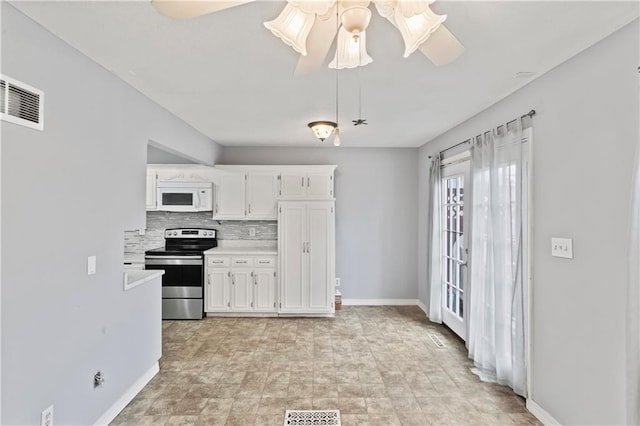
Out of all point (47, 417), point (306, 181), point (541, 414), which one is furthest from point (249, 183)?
point (541, 414)

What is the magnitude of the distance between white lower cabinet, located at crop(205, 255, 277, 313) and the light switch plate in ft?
11.2

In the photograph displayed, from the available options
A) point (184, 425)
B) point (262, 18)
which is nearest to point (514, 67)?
point (262, 18)

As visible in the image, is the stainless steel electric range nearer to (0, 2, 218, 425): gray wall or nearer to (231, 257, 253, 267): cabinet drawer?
(231, 257, 253, 267): cabinet drawer

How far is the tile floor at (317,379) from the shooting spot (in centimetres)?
260

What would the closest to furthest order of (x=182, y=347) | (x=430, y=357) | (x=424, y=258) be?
(x=430, y=357)
(x=182, y=347)
(x=424, y=258)

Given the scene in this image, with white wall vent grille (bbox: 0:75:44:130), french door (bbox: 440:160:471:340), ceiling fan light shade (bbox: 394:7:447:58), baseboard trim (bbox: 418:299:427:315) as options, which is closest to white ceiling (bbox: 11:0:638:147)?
white wall vent grille (bbox: 0:75:44:130)

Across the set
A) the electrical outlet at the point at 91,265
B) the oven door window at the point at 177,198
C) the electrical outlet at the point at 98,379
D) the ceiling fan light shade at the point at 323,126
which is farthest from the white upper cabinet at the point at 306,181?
the electrical outlet at the point at 98,379

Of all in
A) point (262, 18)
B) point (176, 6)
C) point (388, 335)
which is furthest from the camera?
point (388, 335)

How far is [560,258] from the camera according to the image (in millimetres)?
2354

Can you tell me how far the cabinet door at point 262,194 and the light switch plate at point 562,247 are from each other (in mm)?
3547

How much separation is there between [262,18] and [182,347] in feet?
11.3

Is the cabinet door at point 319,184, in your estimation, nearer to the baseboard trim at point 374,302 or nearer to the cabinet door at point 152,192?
the baseboard trim at point 374,302

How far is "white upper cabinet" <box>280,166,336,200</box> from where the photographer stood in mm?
5035

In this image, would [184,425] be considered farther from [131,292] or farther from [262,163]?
[262,163]
